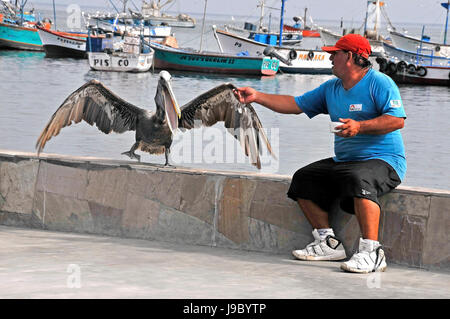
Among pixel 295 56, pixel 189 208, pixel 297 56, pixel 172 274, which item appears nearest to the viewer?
pixel 172 274

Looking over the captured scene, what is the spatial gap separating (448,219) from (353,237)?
60cm

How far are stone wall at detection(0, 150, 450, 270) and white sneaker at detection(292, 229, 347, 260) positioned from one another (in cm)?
20

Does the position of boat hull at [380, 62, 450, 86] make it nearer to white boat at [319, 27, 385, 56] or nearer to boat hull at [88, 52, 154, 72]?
white boat at [319, 27, 385, 56]

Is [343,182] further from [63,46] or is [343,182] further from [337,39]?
[337,39]

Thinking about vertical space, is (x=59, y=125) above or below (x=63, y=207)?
above

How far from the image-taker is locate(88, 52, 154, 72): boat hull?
4559 cm

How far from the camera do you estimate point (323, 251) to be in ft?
16.3

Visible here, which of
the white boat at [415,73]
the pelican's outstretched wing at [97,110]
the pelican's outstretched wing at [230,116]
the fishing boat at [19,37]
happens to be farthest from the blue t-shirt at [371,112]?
the fishing boat at [19,37]

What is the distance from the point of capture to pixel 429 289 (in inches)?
173

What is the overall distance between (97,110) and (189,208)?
1478 millimetres

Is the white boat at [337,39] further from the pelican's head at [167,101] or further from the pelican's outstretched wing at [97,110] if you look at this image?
the pelican's head at [167,101]

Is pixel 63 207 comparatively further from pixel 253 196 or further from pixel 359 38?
pixel 359 38

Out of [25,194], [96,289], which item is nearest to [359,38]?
[96,289]

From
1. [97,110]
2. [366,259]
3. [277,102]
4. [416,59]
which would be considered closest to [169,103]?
[97,110]
